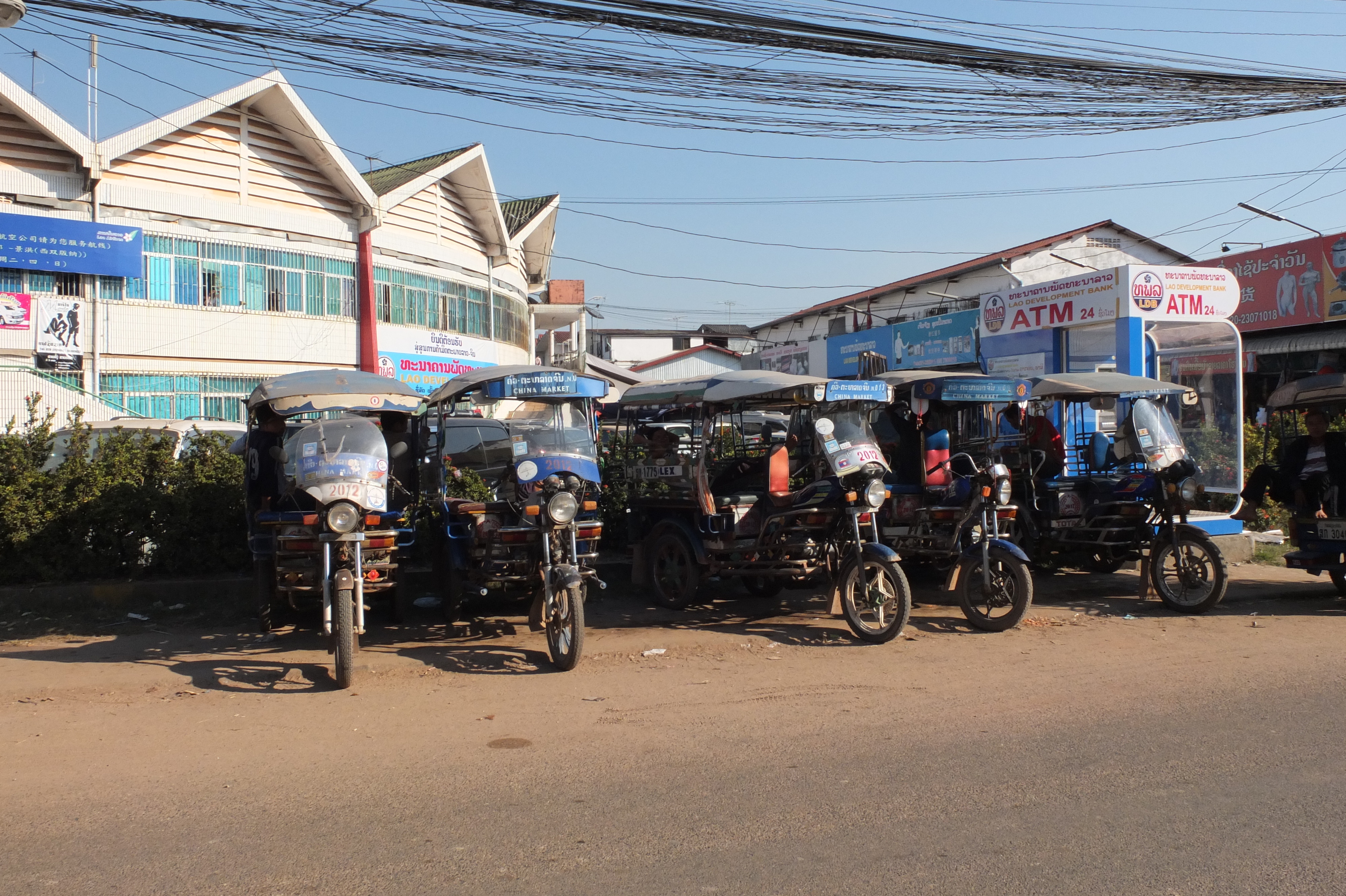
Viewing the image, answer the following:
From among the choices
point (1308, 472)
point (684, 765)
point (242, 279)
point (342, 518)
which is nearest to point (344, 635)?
point (342, 518)

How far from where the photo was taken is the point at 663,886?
3.63 metres

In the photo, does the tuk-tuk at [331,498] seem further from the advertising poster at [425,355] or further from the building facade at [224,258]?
the advertising poster at [425,355]

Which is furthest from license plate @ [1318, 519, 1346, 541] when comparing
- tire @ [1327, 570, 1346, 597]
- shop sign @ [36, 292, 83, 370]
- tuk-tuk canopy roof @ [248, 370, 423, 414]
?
shop sign @ [36, 292, 83, 370]

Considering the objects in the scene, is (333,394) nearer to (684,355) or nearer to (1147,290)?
(1147,290)

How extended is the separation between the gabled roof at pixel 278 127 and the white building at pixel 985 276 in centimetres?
1360

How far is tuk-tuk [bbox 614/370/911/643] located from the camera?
26.3 ft

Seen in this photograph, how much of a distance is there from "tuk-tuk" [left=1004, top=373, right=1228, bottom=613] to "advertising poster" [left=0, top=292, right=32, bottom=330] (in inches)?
764

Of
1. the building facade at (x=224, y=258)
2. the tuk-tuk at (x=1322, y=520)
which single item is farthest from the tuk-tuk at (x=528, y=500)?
the building facade at (x=224, y=258)

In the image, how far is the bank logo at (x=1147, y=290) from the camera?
47.5 ft

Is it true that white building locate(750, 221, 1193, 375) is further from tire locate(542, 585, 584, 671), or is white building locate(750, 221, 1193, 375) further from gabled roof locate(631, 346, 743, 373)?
tire locate(542, 585, 584, 671)

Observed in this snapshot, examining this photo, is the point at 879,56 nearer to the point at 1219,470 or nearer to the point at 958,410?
the point at 958,410

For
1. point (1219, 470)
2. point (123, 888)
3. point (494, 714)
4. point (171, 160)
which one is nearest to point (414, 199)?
point (171, 160)

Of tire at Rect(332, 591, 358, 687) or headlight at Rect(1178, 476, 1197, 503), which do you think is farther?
headlight at Rect(1178, 476, 1197, 503)

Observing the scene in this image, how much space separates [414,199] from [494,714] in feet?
78.8
